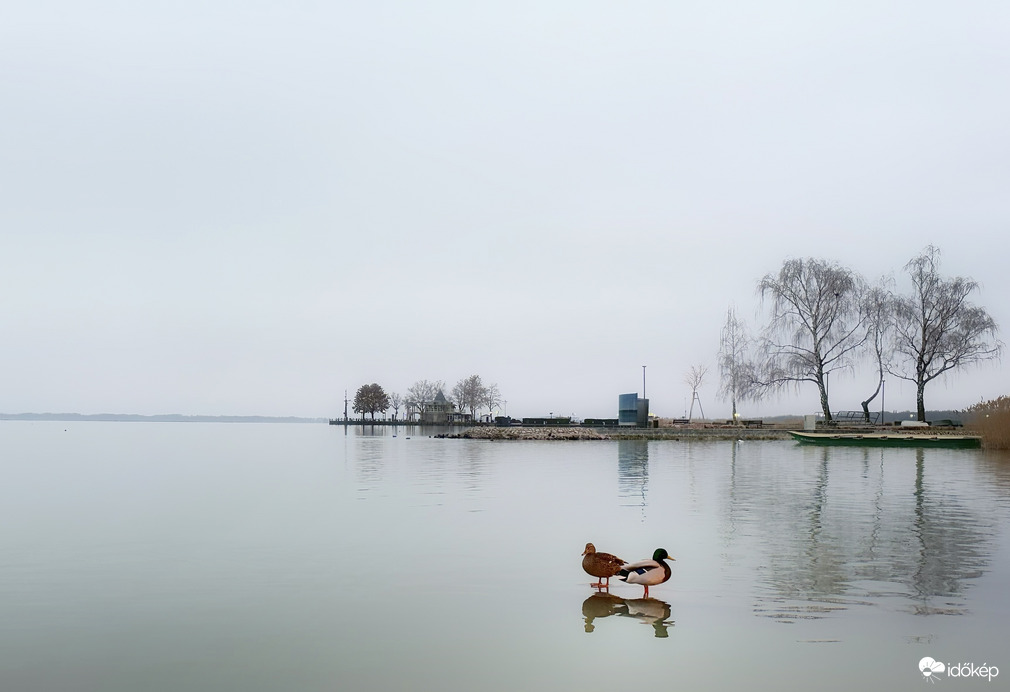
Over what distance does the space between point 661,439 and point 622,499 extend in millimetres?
51387

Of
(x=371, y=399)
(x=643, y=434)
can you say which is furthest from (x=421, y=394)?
(x=643, y=434)

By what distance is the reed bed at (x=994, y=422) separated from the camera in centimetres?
4600

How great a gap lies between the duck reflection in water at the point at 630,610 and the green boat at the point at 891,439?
164ft

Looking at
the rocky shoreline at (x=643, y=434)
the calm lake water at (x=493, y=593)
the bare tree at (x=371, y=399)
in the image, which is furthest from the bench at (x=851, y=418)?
the bare tree at (x=371, y=399)

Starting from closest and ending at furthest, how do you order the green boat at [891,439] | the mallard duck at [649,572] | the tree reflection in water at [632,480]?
the mallard duck at [649,572] < the tree reflection in water at [632,480] < the green boat at [891,439]

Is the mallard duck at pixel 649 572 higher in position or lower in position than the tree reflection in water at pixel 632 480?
higher

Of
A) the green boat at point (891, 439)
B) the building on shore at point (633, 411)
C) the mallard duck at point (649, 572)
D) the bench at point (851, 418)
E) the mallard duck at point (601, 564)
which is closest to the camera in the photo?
the mallard duck at point (649, 572)

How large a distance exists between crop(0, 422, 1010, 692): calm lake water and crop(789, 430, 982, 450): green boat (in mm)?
34259

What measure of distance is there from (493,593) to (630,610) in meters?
1.99

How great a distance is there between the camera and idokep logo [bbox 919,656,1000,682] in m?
7.23

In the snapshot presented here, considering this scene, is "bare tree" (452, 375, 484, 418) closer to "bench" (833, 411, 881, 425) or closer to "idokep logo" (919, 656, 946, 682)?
"bench" (833, 411, 881, 425)

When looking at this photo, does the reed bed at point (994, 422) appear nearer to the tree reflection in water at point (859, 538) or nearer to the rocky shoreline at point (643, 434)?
the tree reflection in water at point (859, 538)

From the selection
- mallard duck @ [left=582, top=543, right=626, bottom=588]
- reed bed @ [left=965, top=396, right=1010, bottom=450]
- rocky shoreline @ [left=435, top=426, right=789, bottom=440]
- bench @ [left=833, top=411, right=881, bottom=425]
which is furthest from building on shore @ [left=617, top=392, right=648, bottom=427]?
mallard duck @ [left=582, top=543, right=626, bottom=588]

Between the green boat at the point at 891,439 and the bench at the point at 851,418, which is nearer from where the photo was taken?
the green boat at the point at 891,439
